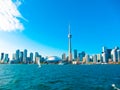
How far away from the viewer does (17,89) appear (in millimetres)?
58969

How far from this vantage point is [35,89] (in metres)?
59.5

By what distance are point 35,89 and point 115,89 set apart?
930 inches

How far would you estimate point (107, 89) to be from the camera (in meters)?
58.4

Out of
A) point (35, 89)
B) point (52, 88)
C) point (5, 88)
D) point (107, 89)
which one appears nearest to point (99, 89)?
point (107, 89)

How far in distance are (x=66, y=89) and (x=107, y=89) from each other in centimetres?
1210

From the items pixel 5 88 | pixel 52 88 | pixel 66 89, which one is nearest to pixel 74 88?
pixel 66 89

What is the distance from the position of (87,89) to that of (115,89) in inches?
321

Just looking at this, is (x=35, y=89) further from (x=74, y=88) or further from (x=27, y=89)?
(x=74, y=88)

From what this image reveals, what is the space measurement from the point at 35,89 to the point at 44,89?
2.71 m

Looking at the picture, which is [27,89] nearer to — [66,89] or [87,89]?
[66,89]

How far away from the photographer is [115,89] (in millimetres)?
58031

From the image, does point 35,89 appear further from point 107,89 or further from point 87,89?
point 107,89

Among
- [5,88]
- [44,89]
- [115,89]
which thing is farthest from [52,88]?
[115,89]

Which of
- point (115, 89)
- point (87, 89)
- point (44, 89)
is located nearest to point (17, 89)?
point (44, 89)
